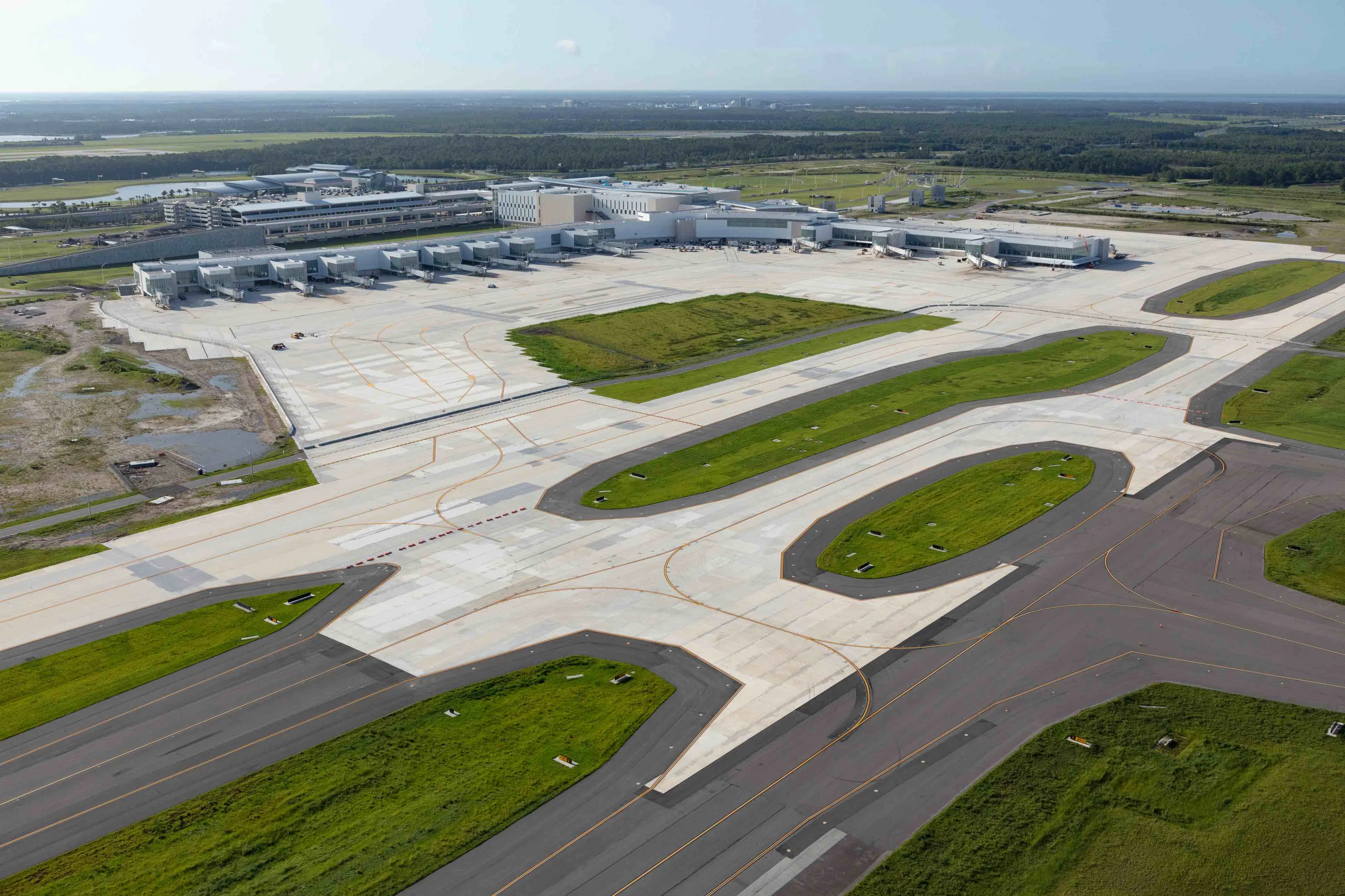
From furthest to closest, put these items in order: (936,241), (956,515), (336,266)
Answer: (936,241)
(336,266)
(956,515)

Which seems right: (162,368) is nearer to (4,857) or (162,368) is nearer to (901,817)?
(4,857)

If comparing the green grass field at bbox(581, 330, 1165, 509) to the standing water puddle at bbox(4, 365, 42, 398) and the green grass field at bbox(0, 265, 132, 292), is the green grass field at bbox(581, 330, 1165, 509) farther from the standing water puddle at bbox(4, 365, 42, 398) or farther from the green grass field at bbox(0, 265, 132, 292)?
the green grass field at bbox(0, 265, 132, 292)

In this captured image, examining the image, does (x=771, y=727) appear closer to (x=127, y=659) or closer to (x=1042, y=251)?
(x=127, y=659)

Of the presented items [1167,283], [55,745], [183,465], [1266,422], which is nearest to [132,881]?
[55,745]

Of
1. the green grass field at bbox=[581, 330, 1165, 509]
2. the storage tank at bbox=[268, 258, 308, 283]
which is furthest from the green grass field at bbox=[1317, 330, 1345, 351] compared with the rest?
the storage tank at bbox=[268, 258, 308, 283]

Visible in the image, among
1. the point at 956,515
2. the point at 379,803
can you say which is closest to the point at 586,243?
the point at 956,515
